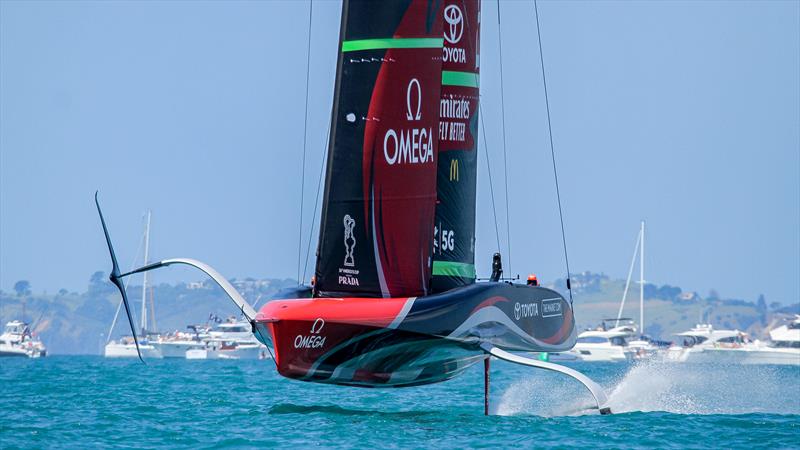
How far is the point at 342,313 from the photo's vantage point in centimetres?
1608

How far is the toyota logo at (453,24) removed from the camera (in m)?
19.3

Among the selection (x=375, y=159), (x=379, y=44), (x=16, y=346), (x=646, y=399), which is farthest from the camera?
(x=16, y=346)

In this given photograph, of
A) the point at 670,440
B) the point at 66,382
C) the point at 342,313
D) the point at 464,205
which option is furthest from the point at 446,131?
the point at 66,382

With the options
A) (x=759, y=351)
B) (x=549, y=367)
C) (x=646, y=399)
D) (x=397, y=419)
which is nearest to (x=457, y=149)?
(x=549, y=367)

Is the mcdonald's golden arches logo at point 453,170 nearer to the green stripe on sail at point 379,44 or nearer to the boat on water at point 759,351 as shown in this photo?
the green stripe on sail at point 379,44

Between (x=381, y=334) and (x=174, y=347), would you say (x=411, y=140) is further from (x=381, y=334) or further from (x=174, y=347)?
(x=174, y=347)

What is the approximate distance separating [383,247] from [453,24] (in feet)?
13.4

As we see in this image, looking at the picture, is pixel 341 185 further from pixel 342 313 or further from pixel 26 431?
pixel 26 431

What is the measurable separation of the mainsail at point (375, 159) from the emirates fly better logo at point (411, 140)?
0.04 ft

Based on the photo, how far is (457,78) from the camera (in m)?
19.5

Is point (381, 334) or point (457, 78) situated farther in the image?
point (457, 78)

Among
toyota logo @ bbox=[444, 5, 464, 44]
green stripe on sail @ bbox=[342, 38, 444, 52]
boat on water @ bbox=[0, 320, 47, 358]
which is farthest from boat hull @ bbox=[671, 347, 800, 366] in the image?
green stripe on sail @ bbox=[342, 38, 444, 52]

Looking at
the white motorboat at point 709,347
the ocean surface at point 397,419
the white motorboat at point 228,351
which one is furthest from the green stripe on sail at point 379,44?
the white motorboat at point 228,351

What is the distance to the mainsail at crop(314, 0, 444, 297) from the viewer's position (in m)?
16.7
